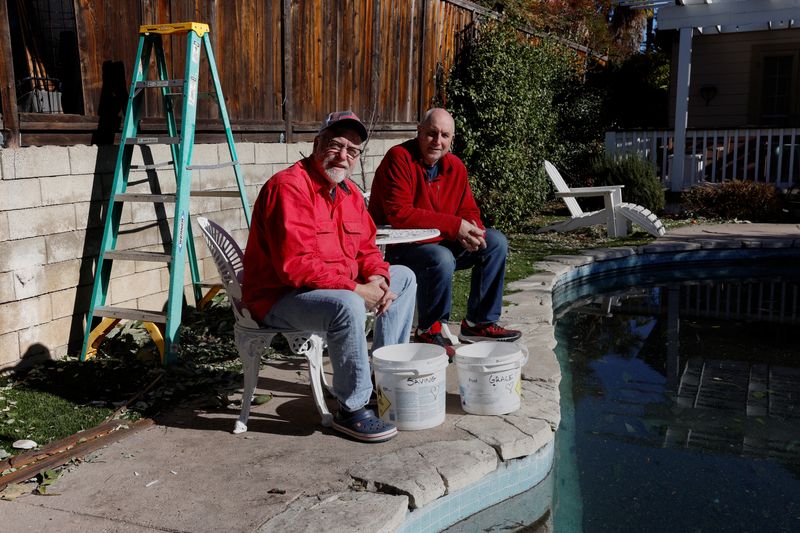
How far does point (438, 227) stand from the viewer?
432cm

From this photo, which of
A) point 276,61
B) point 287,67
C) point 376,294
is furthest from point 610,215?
point 376,294

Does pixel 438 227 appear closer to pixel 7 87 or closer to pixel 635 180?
pixel 7 87

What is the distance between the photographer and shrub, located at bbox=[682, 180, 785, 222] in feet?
33.6

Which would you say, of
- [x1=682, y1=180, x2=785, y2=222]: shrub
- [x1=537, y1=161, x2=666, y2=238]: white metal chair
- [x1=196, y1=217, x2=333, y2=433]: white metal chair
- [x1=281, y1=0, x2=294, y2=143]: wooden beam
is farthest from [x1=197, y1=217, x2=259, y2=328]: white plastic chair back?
[x1=682, y1=180, x2=785, y2=222]: shrub

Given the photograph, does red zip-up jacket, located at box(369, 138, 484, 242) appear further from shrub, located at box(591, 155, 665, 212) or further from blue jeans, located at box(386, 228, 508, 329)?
shrub, located at box(591, 155, 665, 212)

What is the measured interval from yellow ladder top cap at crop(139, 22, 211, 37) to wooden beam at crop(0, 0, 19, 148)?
78 cm

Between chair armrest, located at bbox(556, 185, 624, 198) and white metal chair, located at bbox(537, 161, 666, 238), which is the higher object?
chair armrest, located at bbox(556, 185, 624, 198)

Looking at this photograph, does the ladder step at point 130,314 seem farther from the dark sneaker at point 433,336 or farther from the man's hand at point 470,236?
the man's hand at point 470,236

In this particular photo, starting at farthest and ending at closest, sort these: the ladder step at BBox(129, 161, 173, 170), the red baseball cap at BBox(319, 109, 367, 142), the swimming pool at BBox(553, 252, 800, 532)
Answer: the ladder step at BBox(129, 161, 173, 170)
the red baseball cap at BBox(319, 109, 367, 142)
the swimming pool at BBox(553, 252, 800, 532)

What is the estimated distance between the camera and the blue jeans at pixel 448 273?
167 inches

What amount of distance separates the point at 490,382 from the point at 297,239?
100cm

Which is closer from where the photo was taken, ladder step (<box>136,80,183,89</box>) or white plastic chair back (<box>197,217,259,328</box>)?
white plastic chair back (<box>197,217,259,328</box>)

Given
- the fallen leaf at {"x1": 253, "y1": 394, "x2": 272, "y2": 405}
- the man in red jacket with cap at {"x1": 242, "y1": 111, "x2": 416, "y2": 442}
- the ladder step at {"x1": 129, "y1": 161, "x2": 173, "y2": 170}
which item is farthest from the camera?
the ladder step at {"x1": 129, "y1": 161, "x2": 173, "y2": 170}

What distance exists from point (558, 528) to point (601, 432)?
2.94ft
